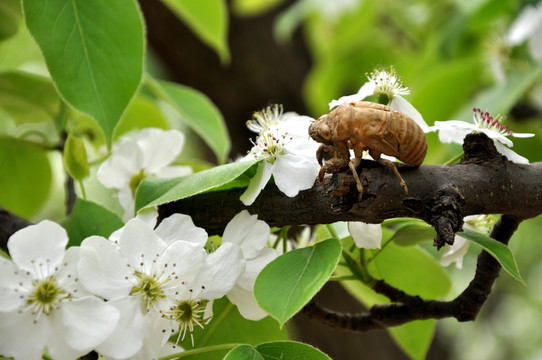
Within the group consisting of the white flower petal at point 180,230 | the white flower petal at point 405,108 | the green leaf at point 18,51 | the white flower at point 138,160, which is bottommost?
the white flower petal at point 180,230

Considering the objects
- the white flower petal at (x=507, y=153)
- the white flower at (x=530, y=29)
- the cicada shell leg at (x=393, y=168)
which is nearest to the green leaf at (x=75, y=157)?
the cicada shell leg at (x=393, y=168)

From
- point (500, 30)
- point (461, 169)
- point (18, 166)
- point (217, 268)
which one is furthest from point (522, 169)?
point (500, 30)

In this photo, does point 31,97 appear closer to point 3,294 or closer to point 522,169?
point 3,294

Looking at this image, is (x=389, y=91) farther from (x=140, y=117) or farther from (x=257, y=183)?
(x=140, y=117)

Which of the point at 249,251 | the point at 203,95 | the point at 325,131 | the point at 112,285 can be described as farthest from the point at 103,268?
the point at 203,95

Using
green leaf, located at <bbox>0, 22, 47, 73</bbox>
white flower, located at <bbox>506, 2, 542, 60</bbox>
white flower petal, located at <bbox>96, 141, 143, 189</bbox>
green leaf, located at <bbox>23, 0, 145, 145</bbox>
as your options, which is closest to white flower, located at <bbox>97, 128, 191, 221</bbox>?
white flower petal, located at <bbox>96, 141, 143, 189</bbox>

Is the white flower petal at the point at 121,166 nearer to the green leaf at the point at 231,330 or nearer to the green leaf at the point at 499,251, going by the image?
the green leaf at the point at 231,330
